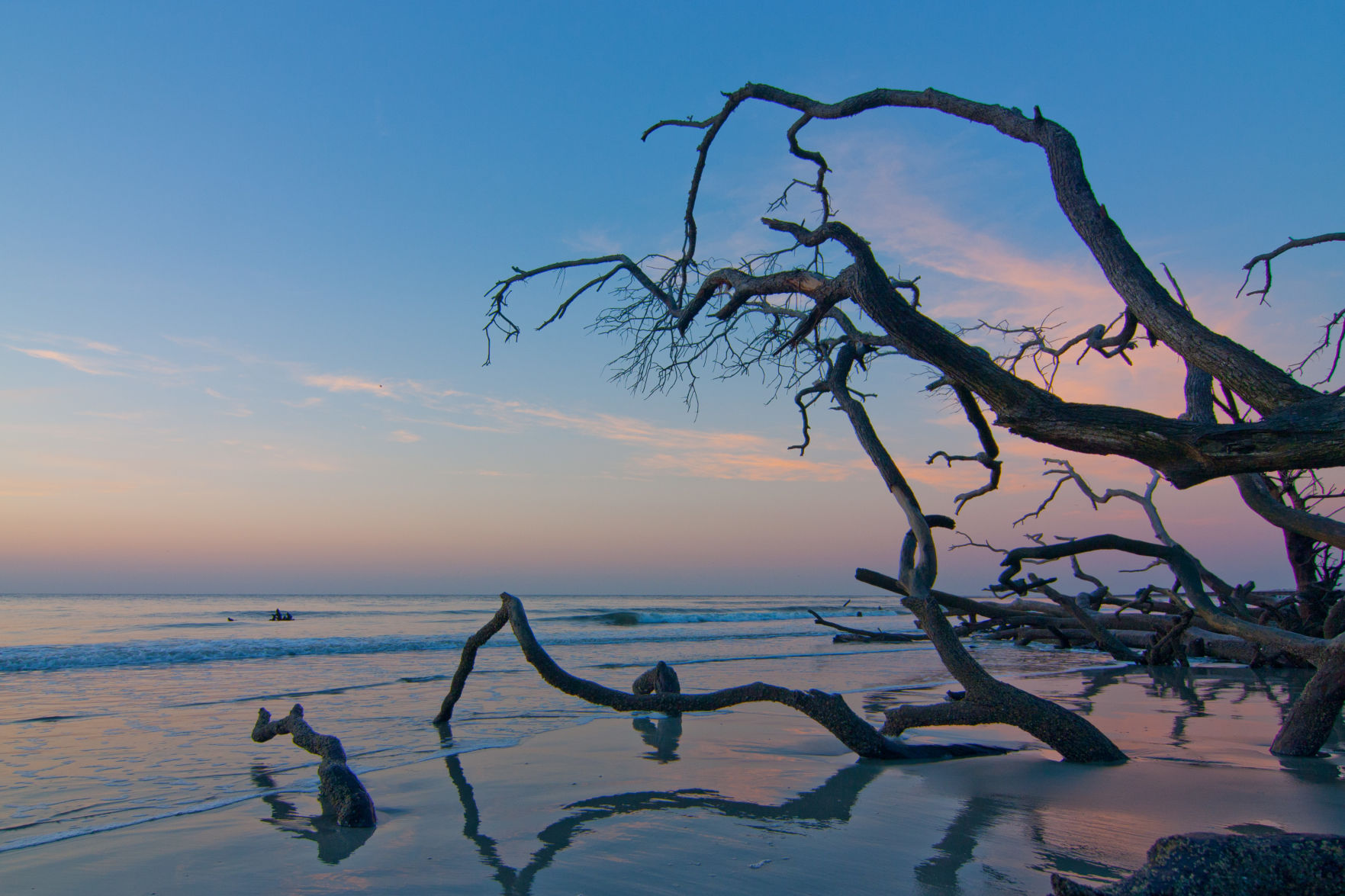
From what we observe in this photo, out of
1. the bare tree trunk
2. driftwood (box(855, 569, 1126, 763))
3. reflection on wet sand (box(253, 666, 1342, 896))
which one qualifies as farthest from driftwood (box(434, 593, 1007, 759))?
the bare tree trunk

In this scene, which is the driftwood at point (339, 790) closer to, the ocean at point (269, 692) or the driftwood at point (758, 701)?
the ocean at point (269, 692)

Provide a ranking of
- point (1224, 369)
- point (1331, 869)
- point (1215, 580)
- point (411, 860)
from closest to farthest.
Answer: point (1331, 869) → point (1224, 369) → point (411, 860) → point (1215, 580)

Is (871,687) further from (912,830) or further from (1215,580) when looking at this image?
(912,830)

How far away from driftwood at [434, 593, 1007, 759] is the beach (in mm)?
219

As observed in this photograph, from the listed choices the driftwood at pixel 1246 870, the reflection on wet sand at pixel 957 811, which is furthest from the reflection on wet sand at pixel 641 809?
the driftwood at pixel 1246 870

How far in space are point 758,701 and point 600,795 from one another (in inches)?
54.8

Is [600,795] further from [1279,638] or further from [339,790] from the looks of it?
[1279,638]

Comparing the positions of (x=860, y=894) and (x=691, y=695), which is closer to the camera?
(x=860, y=894)

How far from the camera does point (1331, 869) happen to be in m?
2.52

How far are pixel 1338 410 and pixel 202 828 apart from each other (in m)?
6.05

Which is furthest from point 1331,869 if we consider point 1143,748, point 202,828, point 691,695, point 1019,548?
point 202,828

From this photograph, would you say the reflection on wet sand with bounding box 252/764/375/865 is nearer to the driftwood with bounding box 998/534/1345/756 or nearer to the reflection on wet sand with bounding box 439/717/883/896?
the reflection on wet sand with bounding box 439/717/883/896

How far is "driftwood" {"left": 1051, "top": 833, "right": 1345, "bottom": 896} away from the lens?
8.23 feet

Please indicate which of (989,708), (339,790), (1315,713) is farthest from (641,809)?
(1315,713)
